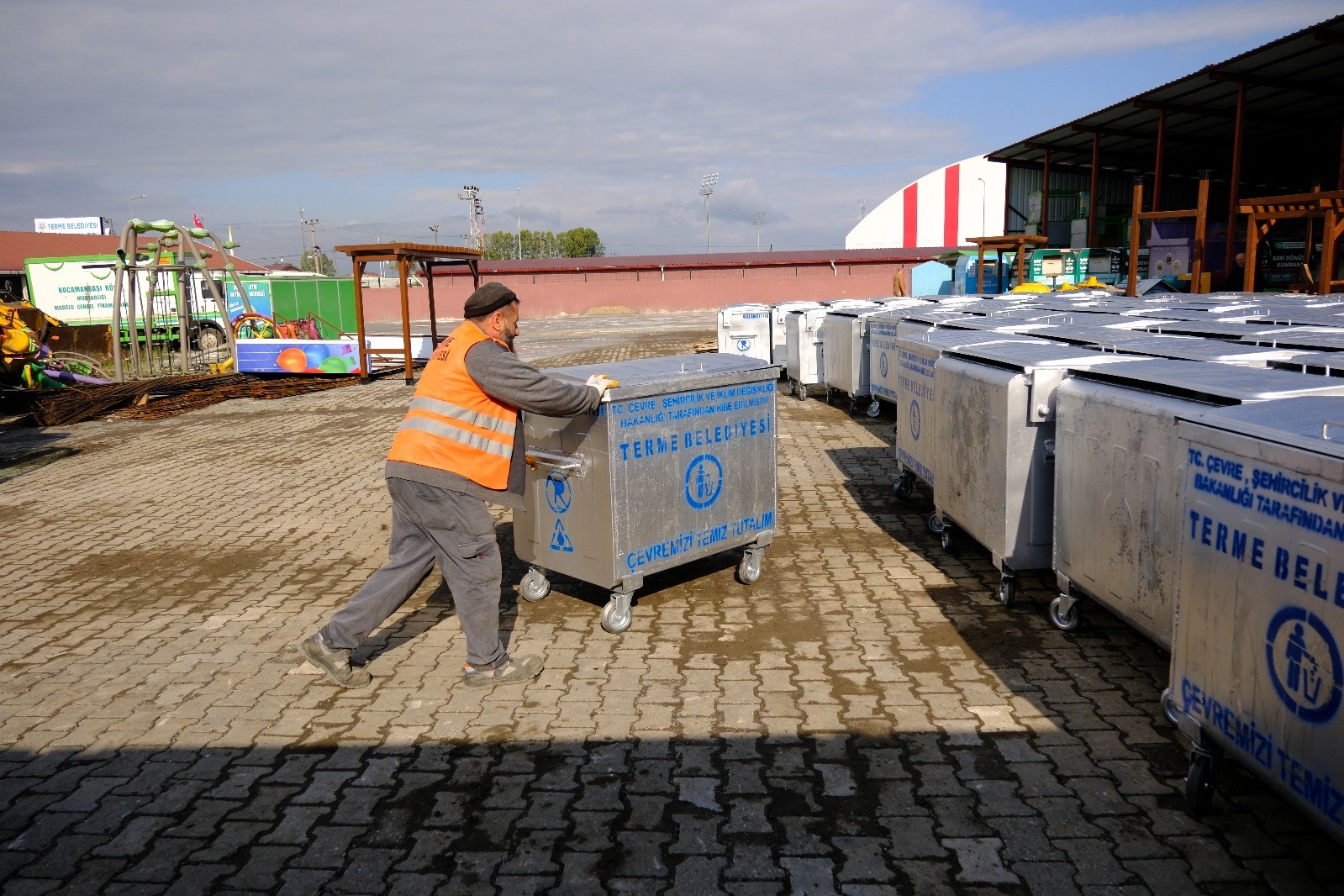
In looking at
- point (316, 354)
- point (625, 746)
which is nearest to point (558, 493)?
point (625, 746)

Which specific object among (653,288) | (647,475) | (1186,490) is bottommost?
(647,475)

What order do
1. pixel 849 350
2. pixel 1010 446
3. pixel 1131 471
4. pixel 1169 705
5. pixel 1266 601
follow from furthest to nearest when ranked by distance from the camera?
pixel 849 350 < pixel 1010 446 < pixel 1131 471 < pixel 1169 705 < pixel 1266 601

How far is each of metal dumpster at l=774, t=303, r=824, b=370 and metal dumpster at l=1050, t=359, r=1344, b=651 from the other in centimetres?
1097

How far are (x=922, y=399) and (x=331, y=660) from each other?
441 centimetres

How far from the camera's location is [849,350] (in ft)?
40.9

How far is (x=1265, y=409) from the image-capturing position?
3000 mm

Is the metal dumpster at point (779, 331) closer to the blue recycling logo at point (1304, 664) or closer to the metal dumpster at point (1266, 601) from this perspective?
the metal dumpster at point (1266, 601)

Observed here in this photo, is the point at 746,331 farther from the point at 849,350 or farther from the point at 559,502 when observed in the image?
the point at 559,502

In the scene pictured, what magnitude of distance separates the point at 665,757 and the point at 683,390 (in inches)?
83.1

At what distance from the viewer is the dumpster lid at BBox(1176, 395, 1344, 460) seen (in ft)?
8.44

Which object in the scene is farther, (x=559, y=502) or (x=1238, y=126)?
(x=1238, y=126)

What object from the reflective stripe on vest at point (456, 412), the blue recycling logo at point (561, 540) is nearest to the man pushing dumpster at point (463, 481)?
the reflective stripe on vest at point (456, 412)

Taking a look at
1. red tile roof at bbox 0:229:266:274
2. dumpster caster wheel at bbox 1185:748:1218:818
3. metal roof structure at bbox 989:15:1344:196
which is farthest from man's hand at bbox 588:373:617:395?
red tile roof at bbox 0:229:266:274

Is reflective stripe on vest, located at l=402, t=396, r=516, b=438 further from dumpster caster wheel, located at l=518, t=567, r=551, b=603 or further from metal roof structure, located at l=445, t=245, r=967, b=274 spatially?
metal roof structure, located at l=445, t=245, r=967, b=274
